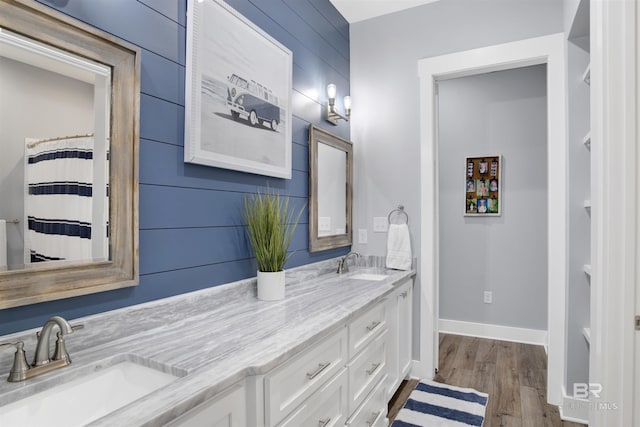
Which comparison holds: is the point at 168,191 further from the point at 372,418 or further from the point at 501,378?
the point at 501,378

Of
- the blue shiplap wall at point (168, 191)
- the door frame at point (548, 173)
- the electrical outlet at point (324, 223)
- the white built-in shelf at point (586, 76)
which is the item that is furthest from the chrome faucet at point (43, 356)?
the white built-in shelf at point (586, 76)

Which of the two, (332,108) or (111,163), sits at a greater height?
(332,108)

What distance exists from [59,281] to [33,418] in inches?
14.2

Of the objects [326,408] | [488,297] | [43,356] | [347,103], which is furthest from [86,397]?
[488,297]

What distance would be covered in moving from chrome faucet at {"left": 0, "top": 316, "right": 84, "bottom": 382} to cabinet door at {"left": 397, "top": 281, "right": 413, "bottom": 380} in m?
1.91

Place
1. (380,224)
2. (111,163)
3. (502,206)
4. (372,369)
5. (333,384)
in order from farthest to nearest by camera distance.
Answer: (502,206) < (380,224) < (372,369) < (333,384) < (111,163)

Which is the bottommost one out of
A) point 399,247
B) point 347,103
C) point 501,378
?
point 501,378

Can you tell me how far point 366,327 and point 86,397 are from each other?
1208mm

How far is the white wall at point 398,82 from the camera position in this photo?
2658mm

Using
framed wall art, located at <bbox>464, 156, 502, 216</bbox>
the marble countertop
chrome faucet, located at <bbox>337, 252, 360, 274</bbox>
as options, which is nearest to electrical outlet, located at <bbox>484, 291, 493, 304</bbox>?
framed wall art, located at <bbox>464, 156, 502, 216</bbox>

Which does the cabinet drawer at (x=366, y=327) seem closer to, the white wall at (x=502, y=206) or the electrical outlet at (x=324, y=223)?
the electrical outlet at (x=324, y=223)

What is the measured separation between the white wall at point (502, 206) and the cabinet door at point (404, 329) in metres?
1.30

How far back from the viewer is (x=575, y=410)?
2252 mm

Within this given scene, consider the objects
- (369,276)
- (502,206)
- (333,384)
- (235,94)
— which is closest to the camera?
(333,384)
